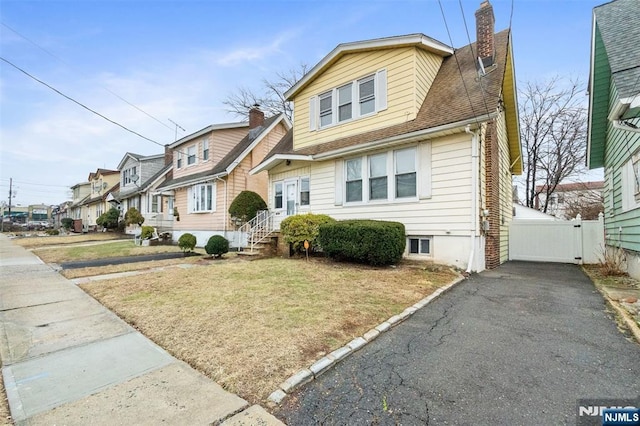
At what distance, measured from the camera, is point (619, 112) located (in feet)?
16.3

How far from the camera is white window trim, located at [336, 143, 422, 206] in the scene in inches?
349

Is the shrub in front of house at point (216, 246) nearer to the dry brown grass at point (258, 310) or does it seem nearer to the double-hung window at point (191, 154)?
the dry brown grass at point (258, 310)

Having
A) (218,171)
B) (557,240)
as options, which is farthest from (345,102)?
(557,240)

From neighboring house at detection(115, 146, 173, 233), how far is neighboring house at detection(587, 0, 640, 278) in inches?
878

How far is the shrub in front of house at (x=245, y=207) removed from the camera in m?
14.0

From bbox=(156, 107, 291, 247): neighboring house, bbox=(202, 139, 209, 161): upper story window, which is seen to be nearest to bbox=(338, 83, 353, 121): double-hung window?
bbox=(156, 107, 291, 247): neighboring house

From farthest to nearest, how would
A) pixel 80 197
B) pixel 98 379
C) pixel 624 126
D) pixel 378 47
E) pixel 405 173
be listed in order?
pixel 80 197 < pixel 378 47 < pixel 405 173 < pixel 624 126 < pixel 98 379

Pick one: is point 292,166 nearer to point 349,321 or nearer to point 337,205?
point 337,205

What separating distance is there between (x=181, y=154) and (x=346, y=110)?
524 inches

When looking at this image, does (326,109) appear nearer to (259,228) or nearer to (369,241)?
(259,228)

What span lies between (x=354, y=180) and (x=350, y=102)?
3.08 metres

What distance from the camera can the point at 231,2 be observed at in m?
10.9

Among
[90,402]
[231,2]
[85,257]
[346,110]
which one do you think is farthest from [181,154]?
[90,402]

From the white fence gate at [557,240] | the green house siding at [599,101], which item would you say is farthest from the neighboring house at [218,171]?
the green house siding at [599,101]
